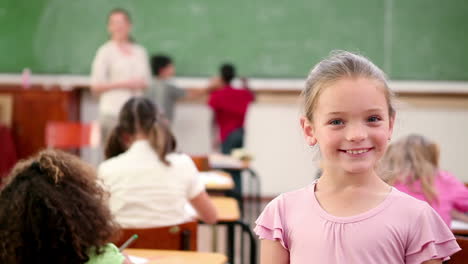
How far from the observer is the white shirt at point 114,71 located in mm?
5547

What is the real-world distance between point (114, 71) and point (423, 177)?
3.47m

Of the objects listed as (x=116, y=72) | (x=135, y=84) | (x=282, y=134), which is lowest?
(x=282, y=134)

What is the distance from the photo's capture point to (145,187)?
8.73 feet

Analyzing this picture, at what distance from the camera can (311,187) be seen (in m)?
1.46

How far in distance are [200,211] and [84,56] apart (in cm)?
478

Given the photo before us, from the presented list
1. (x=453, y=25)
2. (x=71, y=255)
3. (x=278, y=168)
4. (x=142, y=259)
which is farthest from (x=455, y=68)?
(x=71, y=255)

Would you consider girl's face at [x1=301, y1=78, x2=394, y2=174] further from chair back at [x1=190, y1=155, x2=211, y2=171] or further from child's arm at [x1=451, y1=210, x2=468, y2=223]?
chair back at [x1=190, y1=155, x2=211, y2=171]

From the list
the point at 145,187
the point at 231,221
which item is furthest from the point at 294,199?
the point at 231,221

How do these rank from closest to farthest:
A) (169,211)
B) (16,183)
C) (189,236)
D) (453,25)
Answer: (16,183) → (189,236) → (169,211) → (453,25)

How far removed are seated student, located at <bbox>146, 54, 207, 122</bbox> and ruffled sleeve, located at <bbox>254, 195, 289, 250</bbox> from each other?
507 centimetres

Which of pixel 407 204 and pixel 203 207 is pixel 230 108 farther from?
pixel 407 204

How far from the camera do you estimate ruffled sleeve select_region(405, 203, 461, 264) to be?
4.26 feet

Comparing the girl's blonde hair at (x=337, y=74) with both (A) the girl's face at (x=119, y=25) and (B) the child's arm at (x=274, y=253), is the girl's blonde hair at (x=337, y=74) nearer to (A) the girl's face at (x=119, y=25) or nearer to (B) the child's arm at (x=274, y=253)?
(B) the child's arm at (x=274, y=253)

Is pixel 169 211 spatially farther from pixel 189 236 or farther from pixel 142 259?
pixel 142 259
